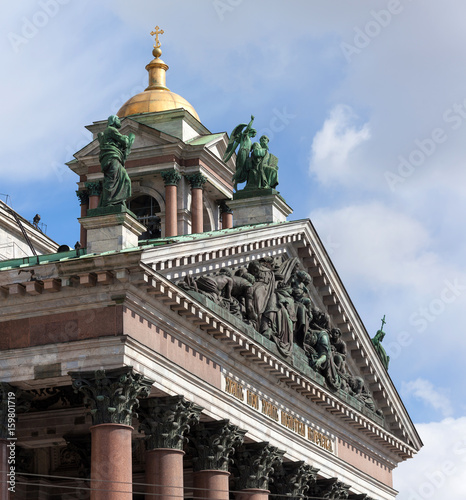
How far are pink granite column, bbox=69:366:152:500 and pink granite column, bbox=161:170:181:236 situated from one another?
19.7 metres

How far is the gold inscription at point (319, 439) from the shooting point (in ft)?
139

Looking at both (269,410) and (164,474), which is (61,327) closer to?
(164,474)

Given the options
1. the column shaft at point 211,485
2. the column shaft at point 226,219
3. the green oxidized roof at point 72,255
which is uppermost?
the column shaft at point 226,219

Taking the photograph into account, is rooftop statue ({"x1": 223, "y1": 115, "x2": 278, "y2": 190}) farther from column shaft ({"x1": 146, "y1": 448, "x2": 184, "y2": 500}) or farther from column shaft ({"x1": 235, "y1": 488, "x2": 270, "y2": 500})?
column shaft ({"x1": 146, "y1": 448, "x2": 184, "y2": 500})

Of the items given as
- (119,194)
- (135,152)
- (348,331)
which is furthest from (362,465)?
(119,194)

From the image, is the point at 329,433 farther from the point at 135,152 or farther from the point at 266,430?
the point at 135,152

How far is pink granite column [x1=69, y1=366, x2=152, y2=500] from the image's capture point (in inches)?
1190

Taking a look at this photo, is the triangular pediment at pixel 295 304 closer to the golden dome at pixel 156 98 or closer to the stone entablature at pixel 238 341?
the stone entablature at pixel 238 341

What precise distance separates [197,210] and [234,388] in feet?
53.5

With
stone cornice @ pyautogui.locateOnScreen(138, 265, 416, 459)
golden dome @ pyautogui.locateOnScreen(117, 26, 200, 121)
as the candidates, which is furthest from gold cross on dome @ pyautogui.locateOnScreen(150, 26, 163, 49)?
stone cornice @ pyautogui.locateOnScreen(138, 265, 416, 459)

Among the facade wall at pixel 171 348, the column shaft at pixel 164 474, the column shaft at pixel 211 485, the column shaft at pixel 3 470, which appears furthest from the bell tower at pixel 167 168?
the column shaft at pixel 3 470

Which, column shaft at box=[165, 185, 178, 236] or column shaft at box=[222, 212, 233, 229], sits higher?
column shaft at box=[222, 212, 233, 229]

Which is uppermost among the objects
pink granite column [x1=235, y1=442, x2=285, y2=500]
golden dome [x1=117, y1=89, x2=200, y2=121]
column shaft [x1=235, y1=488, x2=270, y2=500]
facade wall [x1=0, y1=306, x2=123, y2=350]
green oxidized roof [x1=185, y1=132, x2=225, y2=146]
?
golden dome [x1=117, y1=89, x2=200, y2=121]

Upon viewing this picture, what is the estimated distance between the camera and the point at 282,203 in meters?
42.2
